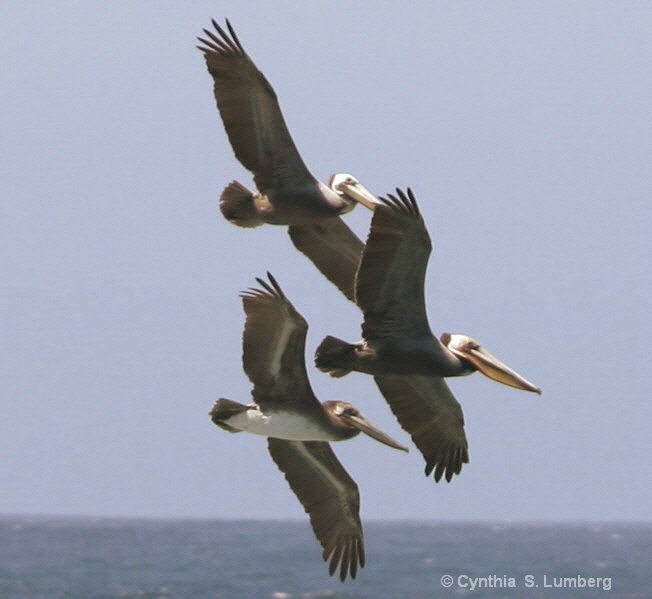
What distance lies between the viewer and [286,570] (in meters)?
51.9

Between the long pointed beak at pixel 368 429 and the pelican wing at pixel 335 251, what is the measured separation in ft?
3.14

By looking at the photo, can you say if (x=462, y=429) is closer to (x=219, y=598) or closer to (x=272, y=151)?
(x=272, y=151)

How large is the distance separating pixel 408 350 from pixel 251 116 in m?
2.12

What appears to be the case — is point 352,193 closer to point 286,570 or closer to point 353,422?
point 353,422

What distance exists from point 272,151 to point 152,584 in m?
34.0

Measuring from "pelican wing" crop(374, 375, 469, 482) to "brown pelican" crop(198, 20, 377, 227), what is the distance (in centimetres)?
138

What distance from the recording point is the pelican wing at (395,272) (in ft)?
35.2

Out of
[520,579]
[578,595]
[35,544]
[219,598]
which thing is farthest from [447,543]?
[219,598]

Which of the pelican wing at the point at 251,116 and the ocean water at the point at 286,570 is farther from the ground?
the pelican wing at the point at 251,116

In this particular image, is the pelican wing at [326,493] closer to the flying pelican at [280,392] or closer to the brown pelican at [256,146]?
the flying pelican at [280,392]

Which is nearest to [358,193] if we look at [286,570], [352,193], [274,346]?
[352,193]

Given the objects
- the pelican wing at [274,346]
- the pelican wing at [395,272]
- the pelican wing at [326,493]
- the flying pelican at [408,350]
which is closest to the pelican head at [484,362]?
the flying pelican at [408,350]

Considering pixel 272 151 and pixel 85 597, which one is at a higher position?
pixel 272 151

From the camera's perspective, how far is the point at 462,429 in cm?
1222
